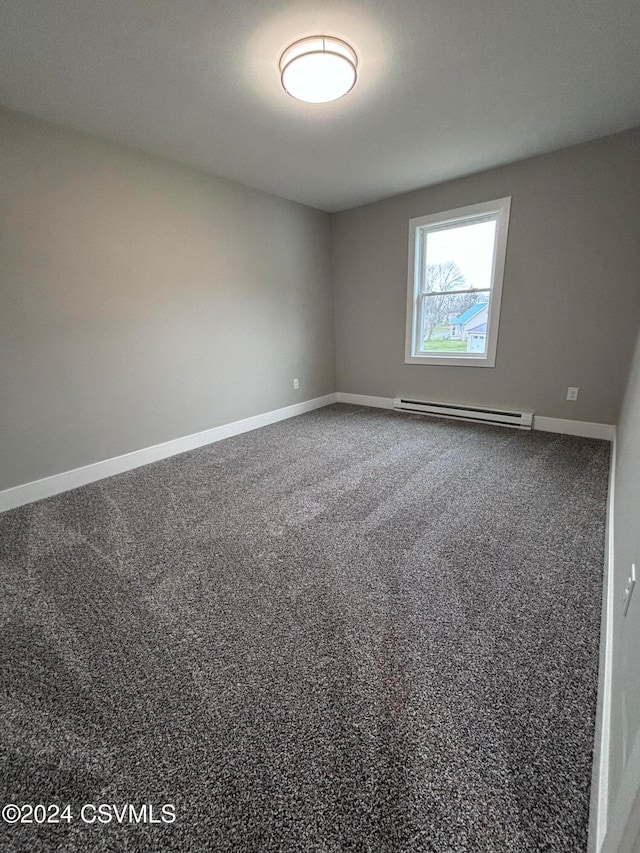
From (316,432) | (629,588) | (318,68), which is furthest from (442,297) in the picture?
(629,588)

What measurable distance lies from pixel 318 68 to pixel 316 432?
8.94 ft

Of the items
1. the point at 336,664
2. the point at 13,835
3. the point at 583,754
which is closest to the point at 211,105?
the point at 336,664

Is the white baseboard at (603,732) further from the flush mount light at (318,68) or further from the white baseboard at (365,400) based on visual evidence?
the white baseboard at (365,400)

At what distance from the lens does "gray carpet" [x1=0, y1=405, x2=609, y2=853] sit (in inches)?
33.2

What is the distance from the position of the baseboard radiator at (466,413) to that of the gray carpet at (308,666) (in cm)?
122

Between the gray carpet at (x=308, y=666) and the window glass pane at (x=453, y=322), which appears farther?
the window glass pane at (x=453, y=322)

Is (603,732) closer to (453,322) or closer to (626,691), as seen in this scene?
(626,691)

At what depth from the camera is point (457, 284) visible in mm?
3775

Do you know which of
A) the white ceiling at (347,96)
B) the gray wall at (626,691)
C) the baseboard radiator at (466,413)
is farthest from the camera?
the baseboard radiator at (466,413)

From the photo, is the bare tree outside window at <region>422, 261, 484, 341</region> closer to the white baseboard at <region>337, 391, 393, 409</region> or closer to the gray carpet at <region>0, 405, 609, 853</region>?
the white baseboard at <region>337, 391, 393, 409</region>

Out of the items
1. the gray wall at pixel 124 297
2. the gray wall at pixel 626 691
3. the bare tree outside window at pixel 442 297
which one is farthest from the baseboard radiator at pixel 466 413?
the gray wall at pixel 626 691

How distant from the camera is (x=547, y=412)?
3449mm

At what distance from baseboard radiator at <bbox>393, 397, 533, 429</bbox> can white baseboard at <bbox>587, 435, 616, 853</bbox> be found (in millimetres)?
2243

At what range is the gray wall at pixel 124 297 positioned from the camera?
7.56 feet
